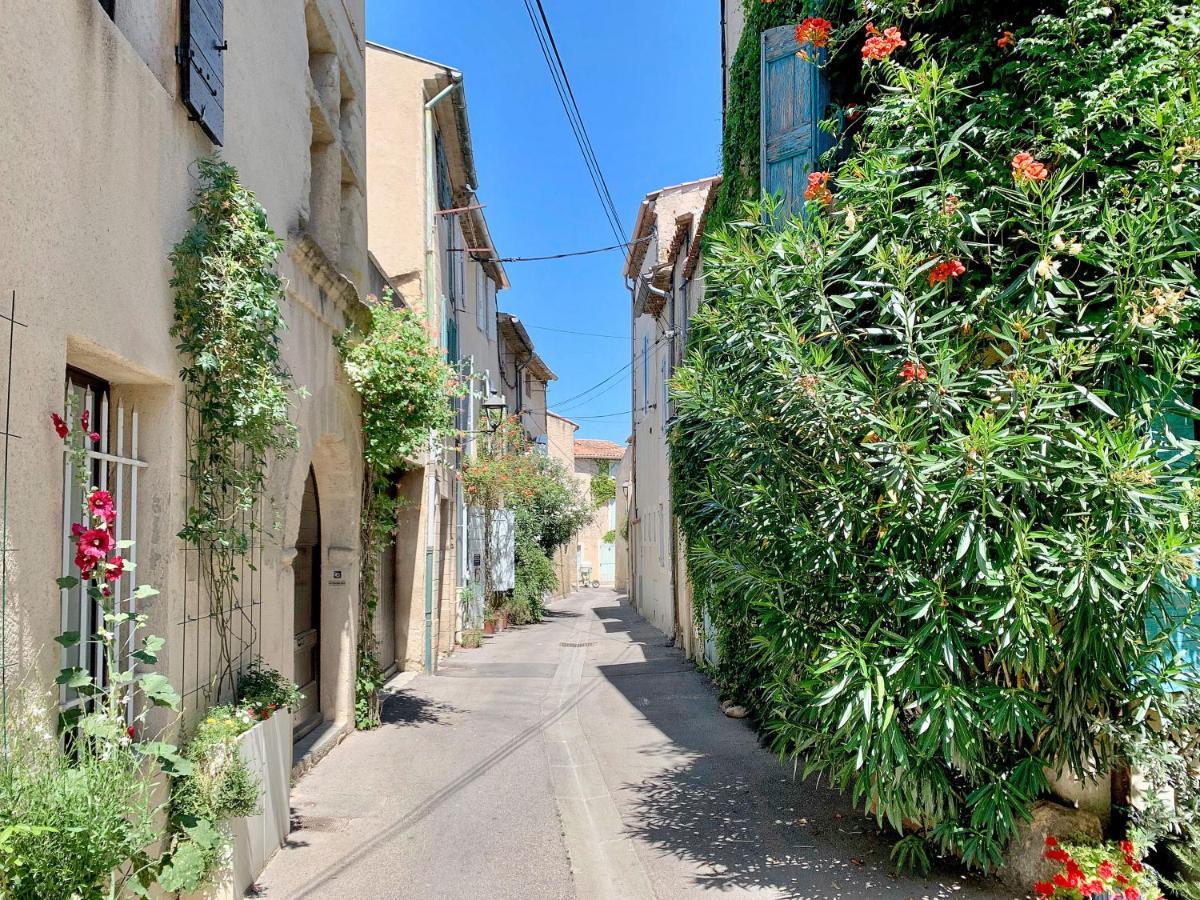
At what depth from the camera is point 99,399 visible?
4242 mm

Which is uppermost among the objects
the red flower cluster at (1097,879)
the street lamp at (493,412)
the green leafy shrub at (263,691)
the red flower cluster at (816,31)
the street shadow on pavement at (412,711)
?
the red flower cluster at (816,31)

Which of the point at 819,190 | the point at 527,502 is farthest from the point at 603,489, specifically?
the point at 819,190

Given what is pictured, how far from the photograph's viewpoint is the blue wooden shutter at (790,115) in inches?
274

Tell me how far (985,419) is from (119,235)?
387 centimetres

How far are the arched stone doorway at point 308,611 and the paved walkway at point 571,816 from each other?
0.50 meters

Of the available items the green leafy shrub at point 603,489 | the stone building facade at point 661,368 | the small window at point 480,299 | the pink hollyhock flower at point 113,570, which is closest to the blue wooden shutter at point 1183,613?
the pink hollyhock flower at point 113,570

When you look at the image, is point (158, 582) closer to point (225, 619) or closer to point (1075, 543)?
point (225, 619)

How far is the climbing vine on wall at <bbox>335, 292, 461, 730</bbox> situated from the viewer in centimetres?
831

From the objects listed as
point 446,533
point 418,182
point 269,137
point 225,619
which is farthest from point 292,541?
point 446,533

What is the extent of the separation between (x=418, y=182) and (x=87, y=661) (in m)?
10.7

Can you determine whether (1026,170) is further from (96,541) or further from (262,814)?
(262,814)

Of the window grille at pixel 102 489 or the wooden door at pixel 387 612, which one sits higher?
the window grille at pixel 102 489

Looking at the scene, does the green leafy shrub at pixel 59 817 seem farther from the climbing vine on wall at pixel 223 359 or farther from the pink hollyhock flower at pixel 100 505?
the climbing vine on wall at pixel 223 359

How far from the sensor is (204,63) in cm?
486
